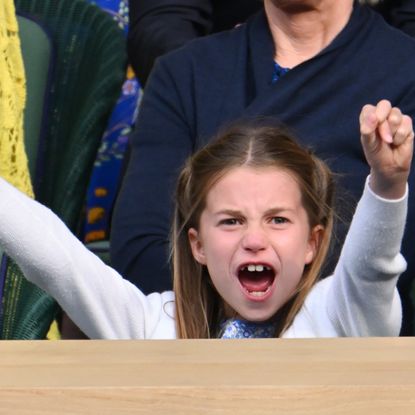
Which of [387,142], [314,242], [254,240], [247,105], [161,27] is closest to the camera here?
[387,142]

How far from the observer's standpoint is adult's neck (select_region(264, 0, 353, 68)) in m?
2.33

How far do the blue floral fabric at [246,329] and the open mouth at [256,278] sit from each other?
68 mm

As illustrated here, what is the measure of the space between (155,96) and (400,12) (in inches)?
25.4

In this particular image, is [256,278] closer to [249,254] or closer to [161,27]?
[249,254]

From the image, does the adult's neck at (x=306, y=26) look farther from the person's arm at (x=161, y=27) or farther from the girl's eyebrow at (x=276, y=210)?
the girl's eyebrow at (x=276, y=210)

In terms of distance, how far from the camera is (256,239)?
1745 mm

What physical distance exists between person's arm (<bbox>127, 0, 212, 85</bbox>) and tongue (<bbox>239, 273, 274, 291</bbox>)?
1.01 meters

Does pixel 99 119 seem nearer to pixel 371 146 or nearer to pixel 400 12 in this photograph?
pixel 400 12

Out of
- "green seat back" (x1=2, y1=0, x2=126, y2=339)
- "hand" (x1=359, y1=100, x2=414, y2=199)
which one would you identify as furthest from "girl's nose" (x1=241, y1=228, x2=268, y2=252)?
"green seat back" (x1=2, y1=0, x2=126, y2=339)

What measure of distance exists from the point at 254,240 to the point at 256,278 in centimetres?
8

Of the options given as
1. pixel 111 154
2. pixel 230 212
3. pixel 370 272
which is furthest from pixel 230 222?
pixel 111 154

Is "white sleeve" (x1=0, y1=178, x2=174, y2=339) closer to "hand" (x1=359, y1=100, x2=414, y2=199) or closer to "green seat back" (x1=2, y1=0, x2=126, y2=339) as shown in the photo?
"hand" (x1=359, y1=100, x2=414, y2=199)

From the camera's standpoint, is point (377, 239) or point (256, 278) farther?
point (256, 278)

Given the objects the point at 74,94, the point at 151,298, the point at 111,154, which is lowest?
the point at 111,154
